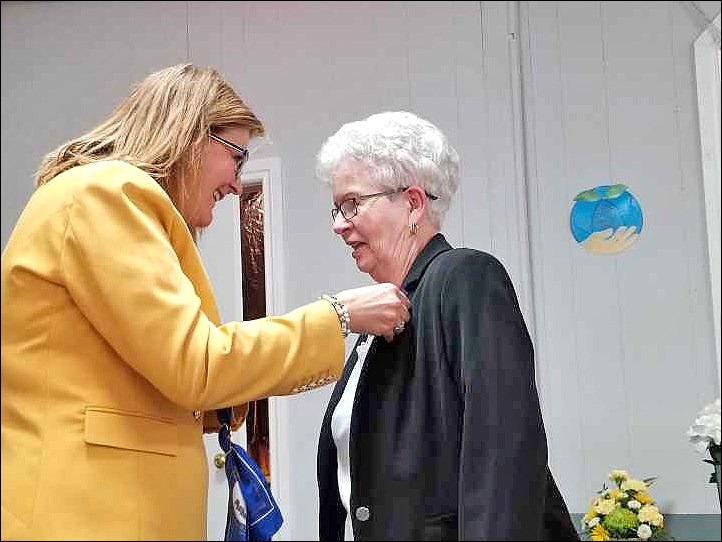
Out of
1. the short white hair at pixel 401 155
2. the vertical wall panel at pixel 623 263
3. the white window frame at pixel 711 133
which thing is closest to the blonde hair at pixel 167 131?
the short white hair at pixel 401 155

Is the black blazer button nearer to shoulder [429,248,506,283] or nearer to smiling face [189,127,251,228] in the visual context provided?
shoulder [429,248,506,283]

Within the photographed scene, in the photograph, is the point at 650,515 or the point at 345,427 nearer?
the point at 345,427

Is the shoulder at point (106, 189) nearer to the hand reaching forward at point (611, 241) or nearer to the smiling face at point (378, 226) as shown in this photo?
the smiling face at point (378, 226)

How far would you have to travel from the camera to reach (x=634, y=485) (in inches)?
75.8

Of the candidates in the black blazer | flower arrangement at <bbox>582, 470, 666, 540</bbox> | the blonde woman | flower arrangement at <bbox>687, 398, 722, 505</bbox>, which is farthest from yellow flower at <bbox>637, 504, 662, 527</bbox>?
the blonde woman

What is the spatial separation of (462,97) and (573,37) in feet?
0.85

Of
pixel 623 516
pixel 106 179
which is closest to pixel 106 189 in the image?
pixel 106 179

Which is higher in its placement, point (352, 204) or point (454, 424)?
point (352, 204)

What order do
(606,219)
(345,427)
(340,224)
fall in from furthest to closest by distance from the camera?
1. (606,219)
2. (340,224)
3. (345,427)

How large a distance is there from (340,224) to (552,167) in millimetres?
607

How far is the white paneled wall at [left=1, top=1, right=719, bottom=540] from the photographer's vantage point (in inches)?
72.9

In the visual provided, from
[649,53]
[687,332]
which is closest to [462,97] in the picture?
[649,53]

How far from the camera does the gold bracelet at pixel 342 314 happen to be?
132 cm

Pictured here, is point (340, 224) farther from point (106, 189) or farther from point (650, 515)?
point (650, 515)
